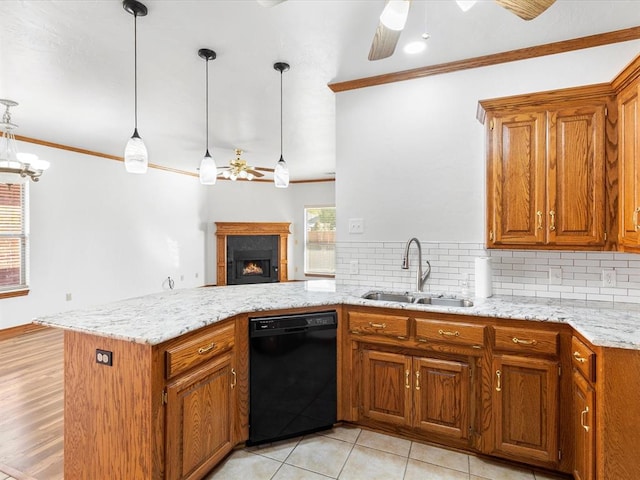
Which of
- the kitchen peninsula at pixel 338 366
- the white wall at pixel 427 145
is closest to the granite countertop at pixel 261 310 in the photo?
the kitchen peninsula at pixel 338 366

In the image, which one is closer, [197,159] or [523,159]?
[523,159]

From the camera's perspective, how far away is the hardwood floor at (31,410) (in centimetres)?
203

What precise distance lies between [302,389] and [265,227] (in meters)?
6.11

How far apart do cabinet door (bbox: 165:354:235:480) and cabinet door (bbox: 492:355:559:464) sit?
1549 mm

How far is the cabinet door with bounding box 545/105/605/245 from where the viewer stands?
6.74 feet

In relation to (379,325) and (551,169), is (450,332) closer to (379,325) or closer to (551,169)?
(379,325)

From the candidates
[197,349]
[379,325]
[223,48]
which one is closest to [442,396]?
[379,325]

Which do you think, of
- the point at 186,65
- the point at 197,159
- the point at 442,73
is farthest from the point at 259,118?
the point at 197,159

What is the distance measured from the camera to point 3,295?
436 centimetres

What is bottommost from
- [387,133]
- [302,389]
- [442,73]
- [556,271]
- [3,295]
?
[302,389]

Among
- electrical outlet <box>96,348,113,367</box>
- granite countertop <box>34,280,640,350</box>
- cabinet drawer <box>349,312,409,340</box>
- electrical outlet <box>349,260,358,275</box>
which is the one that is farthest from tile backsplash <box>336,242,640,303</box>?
electrical outlet <box>96,348,113,367</box>

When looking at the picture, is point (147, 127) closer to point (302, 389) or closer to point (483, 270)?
point (302, 389)

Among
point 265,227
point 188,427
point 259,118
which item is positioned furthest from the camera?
point 265,227

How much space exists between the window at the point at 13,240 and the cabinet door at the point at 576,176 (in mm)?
5820
